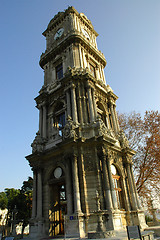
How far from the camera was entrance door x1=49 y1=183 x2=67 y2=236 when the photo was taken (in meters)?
16.8

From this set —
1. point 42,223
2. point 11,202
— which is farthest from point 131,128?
point 11,202

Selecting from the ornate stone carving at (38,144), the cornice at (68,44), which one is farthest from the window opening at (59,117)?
the cornice at (68,44)

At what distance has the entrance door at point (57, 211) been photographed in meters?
16.8

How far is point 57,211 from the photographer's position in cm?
1759

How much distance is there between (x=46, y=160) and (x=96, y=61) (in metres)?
14.7

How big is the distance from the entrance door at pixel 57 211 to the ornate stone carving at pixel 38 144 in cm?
383

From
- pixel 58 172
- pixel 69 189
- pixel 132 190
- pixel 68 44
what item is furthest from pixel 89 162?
pixel 68 44

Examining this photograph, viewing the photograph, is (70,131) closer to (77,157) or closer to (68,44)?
(77,157)

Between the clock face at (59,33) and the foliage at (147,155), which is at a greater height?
the clock face at (59,33)

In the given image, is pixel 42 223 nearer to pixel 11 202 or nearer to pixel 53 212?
pixel 53 212

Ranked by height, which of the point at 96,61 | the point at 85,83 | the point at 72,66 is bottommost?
the point at 85,83

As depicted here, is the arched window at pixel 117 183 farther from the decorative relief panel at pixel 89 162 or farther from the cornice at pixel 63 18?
the cornice at pixel 63 18

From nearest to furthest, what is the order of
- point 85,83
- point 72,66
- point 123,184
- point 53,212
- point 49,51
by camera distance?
point 53,212, point 123,184, point 85,83, point 72,66, point 49,51

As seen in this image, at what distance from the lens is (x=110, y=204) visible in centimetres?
1445
